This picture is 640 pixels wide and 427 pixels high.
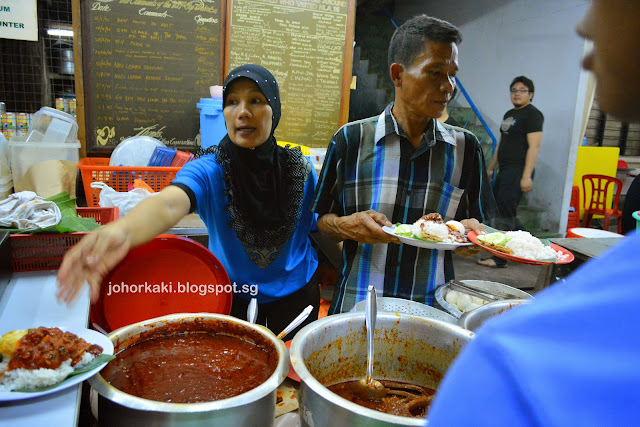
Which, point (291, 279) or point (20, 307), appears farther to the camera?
point (291, 279)

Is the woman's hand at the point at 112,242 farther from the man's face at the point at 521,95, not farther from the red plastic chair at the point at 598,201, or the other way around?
A: the red plastic chair at the point at 598,201

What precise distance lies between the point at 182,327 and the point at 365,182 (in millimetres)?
1177

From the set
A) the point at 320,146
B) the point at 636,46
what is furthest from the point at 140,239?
the point at 320,146

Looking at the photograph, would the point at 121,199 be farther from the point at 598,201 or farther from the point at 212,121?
the point at 598,201

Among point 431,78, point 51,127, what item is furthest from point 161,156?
point 431,78

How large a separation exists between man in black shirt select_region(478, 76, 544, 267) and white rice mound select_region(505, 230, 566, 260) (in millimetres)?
4505

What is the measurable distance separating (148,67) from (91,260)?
11.5ft

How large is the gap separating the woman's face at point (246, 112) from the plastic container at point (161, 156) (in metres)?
1.53

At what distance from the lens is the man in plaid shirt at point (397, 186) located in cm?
221

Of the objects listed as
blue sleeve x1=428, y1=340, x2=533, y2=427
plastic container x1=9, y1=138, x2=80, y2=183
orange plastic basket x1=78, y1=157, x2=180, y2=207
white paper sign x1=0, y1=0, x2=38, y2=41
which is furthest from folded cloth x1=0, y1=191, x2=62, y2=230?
white paper sign x1=0, y1=0, x2=38, y2=41

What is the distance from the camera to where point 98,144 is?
4137 mm

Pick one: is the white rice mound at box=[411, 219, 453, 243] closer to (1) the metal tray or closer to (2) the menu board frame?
(1) the metal tray

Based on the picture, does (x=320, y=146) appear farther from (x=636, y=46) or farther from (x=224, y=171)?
(x=636, y=46)

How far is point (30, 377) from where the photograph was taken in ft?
3.36
